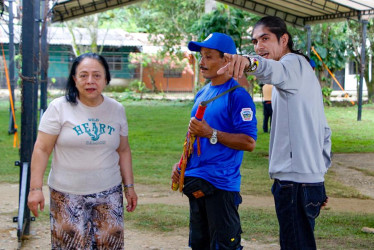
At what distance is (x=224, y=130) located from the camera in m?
3.55

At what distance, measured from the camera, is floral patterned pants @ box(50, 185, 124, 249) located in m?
3.51

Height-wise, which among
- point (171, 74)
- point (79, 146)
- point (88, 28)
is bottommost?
point (79, 146)

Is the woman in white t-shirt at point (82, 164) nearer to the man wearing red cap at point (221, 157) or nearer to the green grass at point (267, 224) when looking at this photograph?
the man wearing red cap at point (221, 157)

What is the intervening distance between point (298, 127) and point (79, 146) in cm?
136

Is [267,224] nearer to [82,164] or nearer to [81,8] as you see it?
[82,164]

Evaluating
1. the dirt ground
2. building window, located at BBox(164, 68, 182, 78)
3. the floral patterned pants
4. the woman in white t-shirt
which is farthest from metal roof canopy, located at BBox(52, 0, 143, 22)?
building window, located at BBox(164, 68, 182, 78)

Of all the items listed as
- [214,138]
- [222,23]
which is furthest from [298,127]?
[222,23]

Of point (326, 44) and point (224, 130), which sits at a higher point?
point (326, 44)

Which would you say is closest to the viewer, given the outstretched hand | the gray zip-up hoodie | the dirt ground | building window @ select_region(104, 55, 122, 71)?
the outstretched hand

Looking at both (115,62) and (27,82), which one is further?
(115,62)

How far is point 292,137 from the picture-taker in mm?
3150

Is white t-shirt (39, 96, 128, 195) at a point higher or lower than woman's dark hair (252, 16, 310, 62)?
lower

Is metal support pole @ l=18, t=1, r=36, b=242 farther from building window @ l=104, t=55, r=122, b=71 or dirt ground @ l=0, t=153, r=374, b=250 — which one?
building window @ l=104, t=55, r=122, b=71

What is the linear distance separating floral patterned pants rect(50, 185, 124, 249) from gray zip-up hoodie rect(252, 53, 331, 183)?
1.08m
